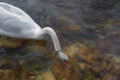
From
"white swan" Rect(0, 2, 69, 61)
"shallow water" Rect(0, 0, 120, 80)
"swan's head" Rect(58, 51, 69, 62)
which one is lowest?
"shallow water" Rect(0, 0, 120, 80)

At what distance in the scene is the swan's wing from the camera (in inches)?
245

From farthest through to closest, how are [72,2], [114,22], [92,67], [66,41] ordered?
1. [72,2]
2. [114,22]
3. [66,41]
4. [92,67]

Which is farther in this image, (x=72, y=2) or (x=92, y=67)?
(x=72, y=2)

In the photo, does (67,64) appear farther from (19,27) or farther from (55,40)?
(19,27)

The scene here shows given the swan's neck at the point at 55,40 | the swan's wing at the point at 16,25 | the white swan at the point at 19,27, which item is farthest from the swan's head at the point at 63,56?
the swan's wing at the point at 16,25

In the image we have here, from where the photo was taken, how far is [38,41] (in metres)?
6.20

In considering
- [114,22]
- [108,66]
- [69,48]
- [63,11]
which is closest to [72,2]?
[63,11]

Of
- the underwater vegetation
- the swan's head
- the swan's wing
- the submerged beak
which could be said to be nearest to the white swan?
the swan's wing

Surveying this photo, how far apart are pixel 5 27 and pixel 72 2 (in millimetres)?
1413

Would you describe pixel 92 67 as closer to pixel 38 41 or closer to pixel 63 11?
pixel 38 41

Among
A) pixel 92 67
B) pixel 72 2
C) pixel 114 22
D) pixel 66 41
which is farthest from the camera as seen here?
pixel 72 2

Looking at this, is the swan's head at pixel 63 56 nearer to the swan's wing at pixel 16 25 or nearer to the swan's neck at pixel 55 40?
the swan's neck at pixel 55 40

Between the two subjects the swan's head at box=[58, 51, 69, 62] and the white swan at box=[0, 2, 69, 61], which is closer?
the swan's head at box=[58, 51, 69, 62]

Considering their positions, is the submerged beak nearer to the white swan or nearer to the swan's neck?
the swan's neck
